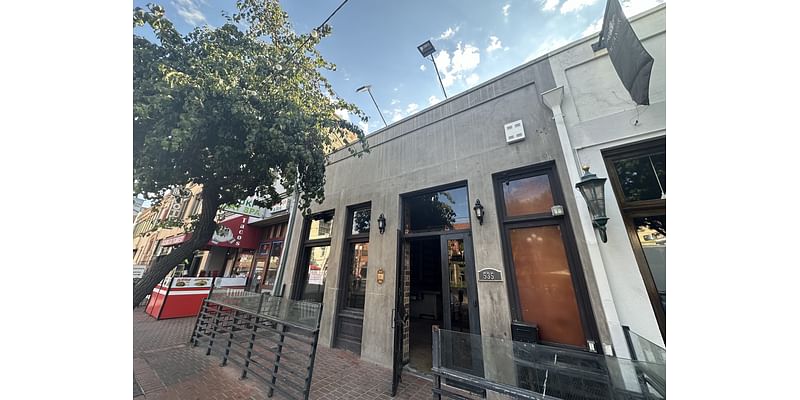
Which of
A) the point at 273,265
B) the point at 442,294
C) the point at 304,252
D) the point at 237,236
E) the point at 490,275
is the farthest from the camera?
the point at 237,236

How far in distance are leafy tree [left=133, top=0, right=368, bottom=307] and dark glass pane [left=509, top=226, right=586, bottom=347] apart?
3.25 m

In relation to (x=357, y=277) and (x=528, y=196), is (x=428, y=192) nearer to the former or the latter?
(x=528, y=196)

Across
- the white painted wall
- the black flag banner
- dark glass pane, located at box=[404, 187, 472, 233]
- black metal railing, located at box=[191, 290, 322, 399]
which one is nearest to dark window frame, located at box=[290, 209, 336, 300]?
black metal railing, located at box=[191, 290, 322, 399]

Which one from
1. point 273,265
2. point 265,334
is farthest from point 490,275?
point 273,265

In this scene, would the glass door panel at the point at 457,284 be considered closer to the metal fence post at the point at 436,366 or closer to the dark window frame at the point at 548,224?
the dark window frame at the point at 548,224

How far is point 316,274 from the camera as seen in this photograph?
5344mm

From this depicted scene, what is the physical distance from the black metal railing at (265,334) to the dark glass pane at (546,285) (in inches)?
102

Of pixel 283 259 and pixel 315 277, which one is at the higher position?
pixel 283 259

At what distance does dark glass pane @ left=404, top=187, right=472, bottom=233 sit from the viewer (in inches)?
148

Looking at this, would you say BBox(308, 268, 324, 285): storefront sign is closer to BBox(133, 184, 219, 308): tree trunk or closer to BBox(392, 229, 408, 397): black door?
BBox(392, 229, 408, 397): black door

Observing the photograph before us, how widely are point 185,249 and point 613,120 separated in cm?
548
